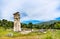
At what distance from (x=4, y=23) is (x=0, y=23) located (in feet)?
6.16

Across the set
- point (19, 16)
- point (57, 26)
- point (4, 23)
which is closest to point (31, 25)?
point (4, 23)

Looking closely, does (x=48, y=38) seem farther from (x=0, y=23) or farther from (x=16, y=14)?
(x=0, y=23)

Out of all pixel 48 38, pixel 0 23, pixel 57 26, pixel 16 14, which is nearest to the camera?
pixel 48 38

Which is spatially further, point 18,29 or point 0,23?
point 0,23

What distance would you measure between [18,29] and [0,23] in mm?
31367

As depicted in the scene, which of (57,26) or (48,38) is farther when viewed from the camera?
(57,26)

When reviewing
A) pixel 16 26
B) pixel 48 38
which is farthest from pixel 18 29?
pixel 48 38

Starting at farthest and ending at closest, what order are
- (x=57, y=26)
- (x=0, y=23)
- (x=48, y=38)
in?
(x=0, y=23), (x=57, y=26), (x=48, y=38)

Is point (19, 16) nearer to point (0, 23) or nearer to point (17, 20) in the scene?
point (17, 20)

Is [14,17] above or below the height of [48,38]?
above

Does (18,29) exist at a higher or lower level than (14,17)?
lower

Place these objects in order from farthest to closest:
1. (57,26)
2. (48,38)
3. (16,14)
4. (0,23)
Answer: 1. (0,23)
2. (57,26)
3. (16,14)
4. (48,38)

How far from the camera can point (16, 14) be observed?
2459 inches

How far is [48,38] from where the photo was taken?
17.5 m
